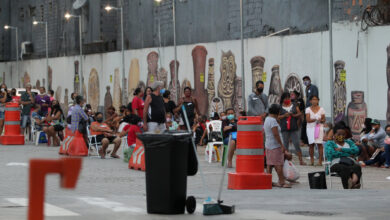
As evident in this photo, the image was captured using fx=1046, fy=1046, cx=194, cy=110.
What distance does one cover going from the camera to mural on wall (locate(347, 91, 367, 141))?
29.1 metres

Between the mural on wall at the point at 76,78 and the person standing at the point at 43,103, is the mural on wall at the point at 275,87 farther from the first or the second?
the mural on wall at the point at 76,78

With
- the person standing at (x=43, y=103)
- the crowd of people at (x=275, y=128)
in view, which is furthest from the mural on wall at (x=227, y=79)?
the crowd of people at (x=275, y=128)

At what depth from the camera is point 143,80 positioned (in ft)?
164

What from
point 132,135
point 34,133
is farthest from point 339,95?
point 34,133

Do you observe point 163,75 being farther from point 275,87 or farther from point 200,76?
point 275,87

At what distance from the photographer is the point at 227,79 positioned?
39906mm

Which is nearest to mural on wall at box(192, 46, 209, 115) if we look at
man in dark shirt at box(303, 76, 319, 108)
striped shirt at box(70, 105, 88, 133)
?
man in dark shirt at box(303, 76, 319, 108)

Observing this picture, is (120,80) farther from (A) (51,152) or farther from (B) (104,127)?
(B) (104,127)

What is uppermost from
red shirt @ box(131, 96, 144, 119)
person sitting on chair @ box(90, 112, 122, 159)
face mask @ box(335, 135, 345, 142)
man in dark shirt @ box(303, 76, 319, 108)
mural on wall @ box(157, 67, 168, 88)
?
mural on wall @ box(157, 67, 168, 88)

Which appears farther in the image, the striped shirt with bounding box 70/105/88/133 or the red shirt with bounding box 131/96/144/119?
the striped shirt with bounding box 70/105/88/133

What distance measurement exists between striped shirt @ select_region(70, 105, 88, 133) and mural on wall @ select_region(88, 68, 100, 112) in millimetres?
30632

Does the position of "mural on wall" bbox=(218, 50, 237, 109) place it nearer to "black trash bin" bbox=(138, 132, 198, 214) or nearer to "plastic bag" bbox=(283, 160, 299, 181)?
"plastic bag" bbox=(283, 160, 299, 181)

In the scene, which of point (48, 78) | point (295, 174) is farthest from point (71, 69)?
point (295, 174)

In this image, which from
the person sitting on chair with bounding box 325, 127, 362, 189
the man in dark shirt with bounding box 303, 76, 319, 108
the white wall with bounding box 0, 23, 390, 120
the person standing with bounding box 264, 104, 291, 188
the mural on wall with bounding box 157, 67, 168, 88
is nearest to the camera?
the person sitting on chair with bounding box 325, 127, 362, 189
